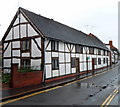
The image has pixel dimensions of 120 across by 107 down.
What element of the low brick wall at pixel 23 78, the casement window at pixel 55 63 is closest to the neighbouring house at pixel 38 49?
the casement window at pixel 55 63

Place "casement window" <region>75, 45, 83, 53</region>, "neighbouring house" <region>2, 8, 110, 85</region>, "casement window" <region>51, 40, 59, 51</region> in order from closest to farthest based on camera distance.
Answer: "neighbouring house" <region>2, 8, 110, 85</region> → "casement window" <region>51, 40, 59, 51</region> → "casement window" <region>75, 45, 83, 53</region>

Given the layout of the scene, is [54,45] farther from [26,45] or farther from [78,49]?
[78,49]

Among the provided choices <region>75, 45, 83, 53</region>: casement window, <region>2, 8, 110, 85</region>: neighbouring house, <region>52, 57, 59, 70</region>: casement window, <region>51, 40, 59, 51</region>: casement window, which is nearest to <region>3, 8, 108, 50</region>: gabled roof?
<region>2, 8, 110, 85</region>: neighbouring house

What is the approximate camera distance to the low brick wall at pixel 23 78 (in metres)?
10.6

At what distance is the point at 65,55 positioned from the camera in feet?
56.6

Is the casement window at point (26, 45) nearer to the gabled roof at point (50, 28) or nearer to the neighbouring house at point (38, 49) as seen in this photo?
the neighbouring house at point (38, 49)

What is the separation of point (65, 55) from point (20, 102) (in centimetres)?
1049

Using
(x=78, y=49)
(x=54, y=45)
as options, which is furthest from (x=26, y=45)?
(x=78, y=49)

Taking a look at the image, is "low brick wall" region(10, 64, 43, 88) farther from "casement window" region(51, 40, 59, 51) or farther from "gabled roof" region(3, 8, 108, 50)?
"gabled roof" region(3, 8, 108, 50)

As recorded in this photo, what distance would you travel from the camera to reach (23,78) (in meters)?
11.4

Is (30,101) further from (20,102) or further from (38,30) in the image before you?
(38,30)

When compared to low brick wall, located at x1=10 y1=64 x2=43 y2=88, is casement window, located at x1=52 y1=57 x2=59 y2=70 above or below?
above

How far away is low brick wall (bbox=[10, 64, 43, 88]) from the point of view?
34.8 feet

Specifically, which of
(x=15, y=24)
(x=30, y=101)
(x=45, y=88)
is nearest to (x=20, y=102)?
(x=30, y=101)
